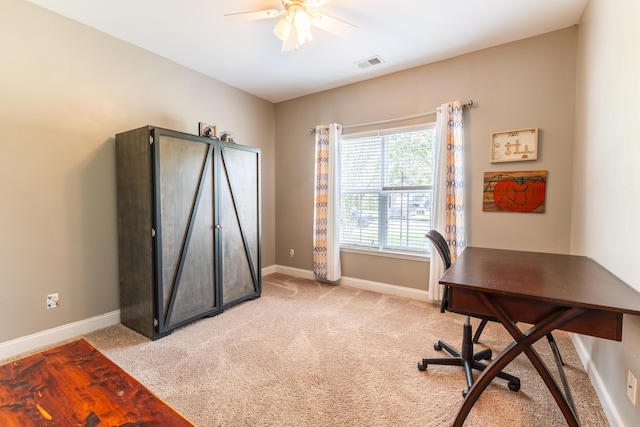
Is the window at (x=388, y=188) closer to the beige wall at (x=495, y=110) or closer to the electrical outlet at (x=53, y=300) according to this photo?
the beige wall at (x=495, y=110)

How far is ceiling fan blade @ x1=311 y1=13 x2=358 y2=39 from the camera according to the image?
2113 millimetres

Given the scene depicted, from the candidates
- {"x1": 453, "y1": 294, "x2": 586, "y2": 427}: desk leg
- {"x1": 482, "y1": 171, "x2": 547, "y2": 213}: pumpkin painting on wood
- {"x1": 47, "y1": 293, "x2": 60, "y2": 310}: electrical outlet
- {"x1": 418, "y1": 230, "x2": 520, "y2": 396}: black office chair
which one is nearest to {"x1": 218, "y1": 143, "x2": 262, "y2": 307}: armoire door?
{"x1": 47, "y1": 293, "x2": 60, "y2": 310}: electrical outlet

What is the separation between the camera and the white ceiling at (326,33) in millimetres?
2287

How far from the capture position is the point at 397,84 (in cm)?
346

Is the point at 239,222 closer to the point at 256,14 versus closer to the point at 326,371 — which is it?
the point at 326,371

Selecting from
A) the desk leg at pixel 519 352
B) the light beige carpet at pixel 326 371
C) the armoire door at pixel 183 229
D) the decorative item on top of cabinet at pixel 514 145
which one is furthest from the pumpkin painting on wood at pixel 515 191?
the armoire door at pixel 183 229

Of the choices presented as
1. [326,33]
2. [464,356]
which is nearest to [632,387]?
[464,356]

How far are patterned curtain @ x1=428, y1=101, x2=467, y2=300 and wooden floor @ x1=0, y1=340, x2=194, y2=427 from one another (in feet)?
9.41

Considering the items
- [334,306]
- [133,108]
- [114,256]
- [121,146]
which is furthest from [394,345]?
[133,108]

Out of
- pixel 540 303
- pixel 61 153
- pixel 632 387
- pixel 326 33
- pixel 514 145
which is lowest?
pixel 632 387

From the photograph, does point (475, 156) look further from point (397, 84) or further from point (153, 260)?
point (153, 260)

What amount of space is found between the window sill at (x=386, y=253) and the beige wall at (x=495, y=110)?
6 cm

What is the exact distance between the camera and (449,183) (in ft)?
10.0

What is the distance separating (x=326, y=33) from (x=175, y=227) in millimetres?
2297
